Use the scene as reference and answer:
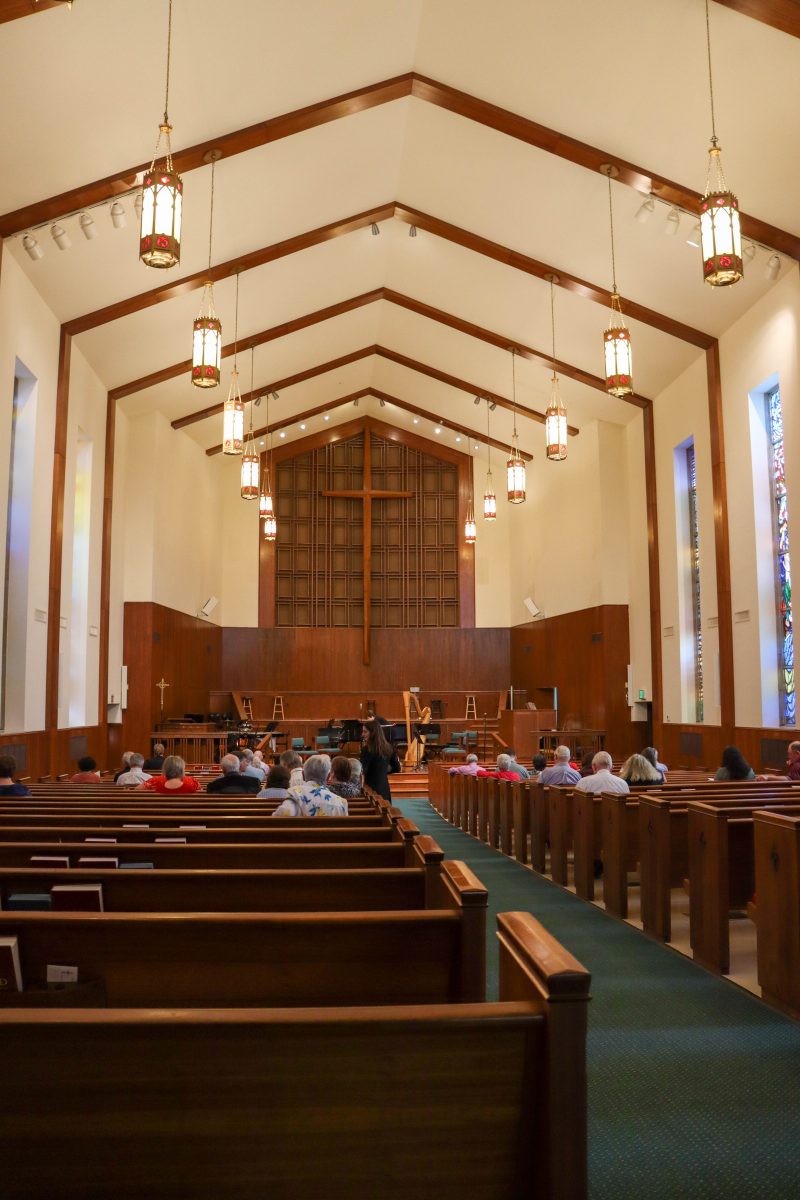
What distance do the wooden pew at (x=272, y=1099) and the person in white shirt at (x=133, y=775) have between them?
6216 millimetres

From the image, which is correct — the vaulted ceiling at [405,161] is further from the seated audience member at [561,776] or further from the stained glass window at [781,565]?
the seated audience member at [561,776]

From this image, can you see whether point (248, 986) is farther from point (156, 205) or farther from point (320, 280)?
point (320, 280)

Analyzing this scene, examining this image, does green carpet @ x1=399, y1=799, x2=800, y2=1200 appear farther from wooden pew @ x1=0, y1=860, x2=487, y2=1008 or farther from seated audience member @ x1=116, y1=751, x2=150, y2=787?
seated audience member @ x1=116, y1=751, x2=150, y2=787

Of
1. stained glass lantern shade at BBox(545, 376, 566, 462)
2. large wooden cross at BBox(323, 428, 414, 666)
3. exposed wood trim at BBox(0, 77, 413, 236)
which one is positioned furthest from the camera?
large wooden cross at BBox(323, 428, 414, 666)

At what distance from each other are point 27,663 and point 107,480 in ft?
12.5

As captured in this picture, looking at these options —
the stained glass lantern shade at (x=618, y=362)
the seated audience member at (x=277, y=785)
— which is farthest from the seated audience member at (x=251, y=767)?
the stained glass lantern shade at (x=618, y=362)

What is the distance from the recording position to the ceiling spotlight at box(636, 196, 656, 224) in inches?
342

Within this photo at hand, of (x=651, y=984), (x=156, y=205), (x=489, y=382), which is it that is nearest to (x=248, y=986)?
(x=651, y=984)

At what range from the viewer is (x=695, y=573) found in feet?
40.5

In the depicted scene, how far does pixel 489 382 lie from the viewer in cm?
1530

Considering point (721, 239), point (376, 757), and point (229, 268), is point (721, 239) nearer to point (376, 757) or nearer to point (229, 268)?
point (376, 757)

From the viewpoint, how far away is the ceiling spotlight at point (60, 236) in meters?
8.41

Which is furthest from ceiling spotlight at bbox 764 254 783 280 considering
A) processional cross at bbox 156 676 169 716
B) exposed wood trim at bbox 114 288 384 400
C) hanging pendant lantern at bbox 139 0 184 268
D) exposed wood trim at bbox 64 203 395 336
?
processional cross at bbox 156 676 169 716

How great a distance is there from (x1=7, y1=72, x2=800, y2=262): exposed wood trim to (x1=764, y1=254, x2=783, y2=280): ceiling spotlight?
0.10 m
